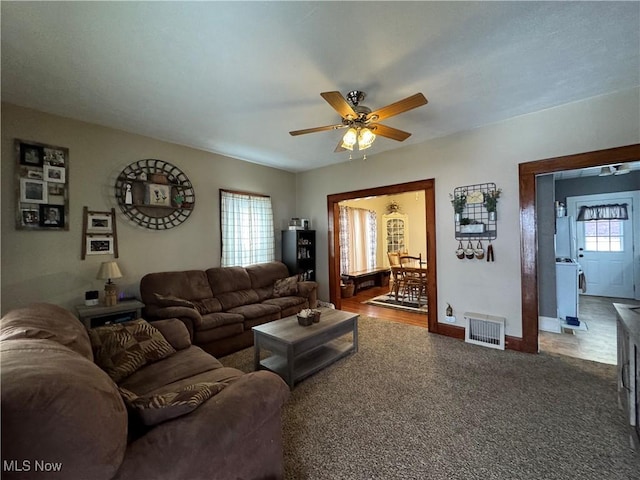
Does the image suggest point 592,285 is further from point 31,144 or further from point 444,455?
point 31,144

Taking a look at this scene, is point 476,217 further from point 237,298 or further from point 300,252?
point 237,298

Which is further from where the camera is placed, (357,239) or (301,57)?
(357,239)

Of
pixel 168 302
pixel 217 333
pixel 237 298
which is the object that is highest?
pixel 168 302

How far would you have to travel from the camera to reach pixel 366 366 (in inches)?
110

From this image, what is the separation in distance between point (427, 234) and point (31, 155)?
186 inches

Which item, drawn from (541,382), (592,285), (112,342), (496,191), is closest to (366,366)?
(541,382)

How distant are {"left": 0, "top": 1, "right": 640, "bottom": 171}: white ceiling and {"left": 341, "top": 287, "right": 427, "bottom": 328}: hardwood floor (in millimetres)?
2984

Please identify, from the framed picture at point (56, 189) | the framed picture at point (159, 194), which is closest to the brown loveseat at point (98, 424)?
the framed picture at point (56, 189)

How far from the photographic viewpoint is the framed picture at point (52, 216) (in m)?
2.77

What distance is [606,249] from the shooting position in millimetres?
5805

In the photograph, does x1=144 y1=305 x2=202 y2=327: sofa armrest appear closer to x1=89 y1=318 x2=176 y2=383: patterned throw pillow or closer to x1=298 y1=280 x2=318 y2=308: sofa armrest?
x1=89 y1=318 x2=176 y2=383: patterned throw pillow

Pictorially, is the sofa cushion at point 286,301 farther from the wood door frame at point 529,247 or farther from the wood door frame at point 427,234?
the wood door frame at point 529,247

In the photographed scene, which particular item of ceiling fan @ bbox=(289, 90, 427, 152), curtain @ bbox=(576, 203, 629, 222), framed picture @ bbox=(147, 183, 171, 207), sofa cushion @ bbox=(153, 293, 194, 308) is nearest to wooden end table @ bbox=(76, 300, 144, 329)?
sofa cushion @ bbox=(153, 293, 194, 308)

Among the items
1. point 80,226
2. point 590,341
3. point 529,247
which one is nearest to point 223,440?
point 80,226
